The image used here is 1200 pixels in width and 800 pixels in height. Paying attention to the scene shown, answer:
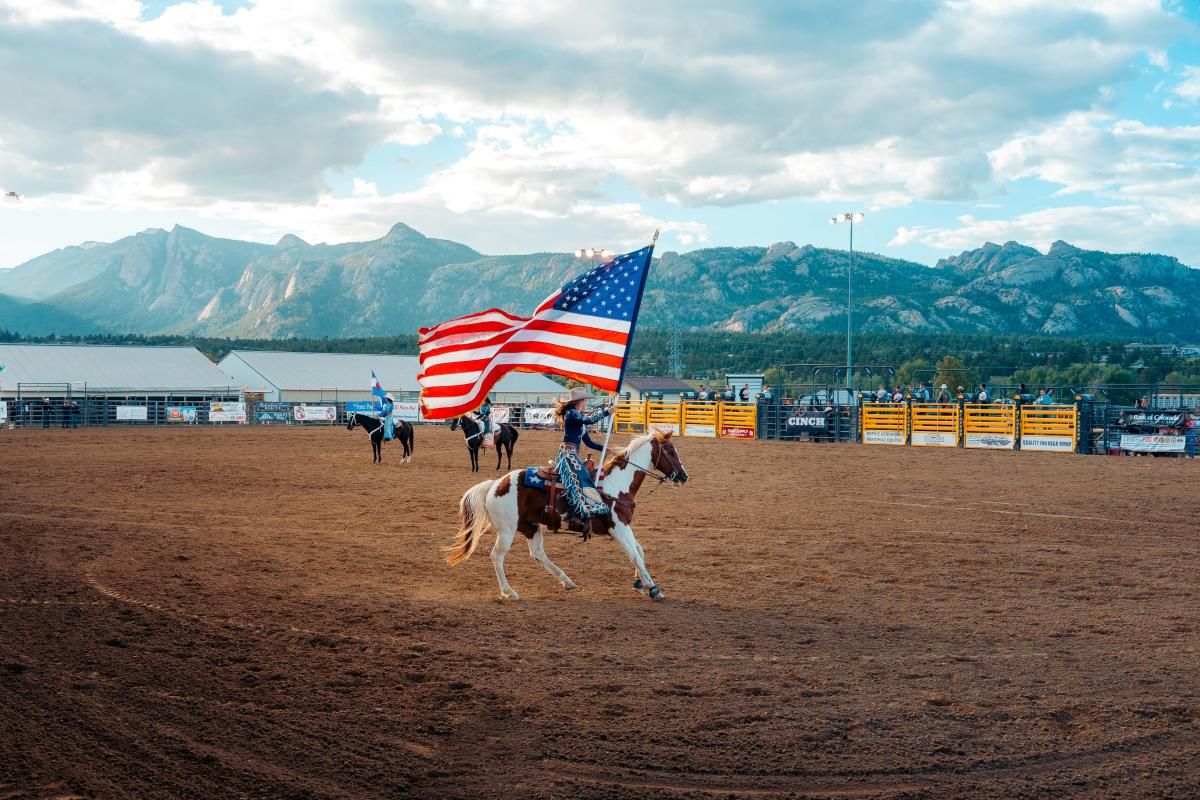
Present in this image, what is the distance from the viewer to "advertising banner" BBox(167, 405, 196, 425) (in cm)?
5103

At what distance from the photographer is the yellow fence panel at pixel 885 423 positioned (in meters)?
34.2

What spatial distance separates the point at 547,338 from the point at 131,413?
4886cm

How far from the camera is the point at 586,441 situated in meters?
9.93

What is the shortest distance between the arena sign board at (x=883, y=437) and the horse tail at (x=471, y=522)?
2720 cm

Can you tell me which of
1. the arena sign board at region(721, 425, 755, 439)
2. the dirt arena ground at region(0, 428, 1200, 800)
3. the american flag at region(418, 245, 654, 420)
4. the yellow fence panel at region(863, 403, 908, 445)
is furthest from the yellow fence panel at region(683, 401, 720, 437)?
the american flag at region(418, 245, 654, 420)

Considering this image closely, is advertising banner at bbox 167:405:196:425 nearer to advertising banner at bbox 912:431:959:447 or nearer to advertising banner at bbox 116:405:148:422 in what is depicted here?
advertising banner at bbox 116:405:148:422

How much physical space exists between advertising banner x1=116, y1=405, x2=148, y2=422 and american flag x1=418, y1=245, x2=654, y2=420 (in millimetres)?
47725

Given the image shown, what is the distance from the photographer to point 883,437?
34688mm

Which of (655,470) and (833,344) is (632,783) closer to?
(655,470)

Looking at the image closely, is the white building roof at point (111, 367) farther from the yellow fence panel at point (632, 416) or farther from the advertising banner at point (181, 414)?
the yellow fence panel at point (632, 416)

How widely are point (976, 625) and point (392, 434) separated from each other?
2214 centimetres

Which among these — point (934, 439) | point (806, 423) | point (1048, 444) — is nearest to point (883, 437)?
point (934, 439)

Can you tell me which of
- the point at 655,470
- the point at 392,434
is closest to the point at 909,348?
the point at 392,434

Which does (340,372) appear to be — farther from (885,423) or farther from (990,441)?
(990,441)
